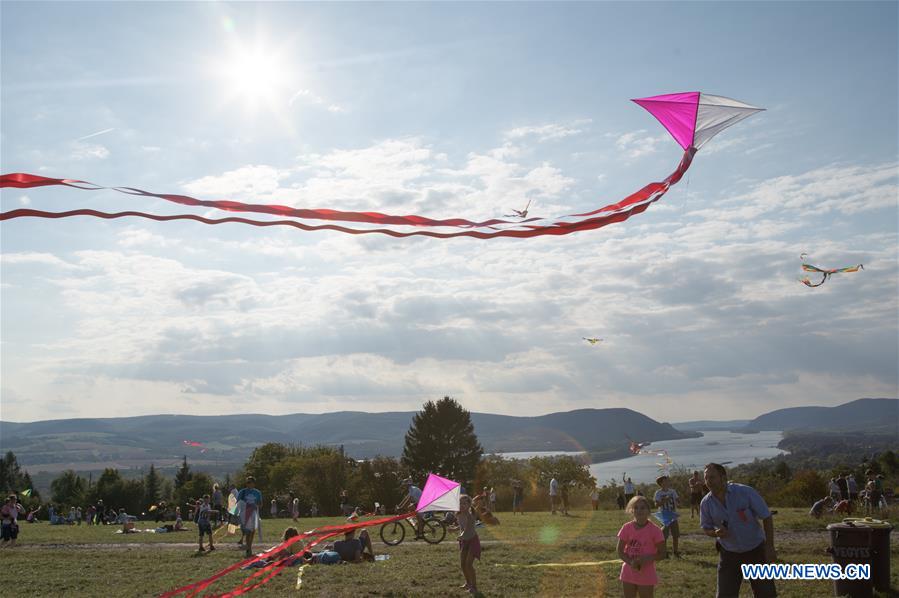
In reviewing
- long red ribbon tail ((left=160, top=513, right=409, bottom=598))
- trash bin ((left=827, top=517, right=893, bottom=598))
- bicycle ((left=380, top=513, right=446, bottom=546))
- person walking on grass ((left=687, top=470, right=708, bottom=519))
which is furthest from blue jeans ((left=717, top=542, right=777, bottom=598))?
person walking on grass ((left=687, top=470, right=708, bottom=519))

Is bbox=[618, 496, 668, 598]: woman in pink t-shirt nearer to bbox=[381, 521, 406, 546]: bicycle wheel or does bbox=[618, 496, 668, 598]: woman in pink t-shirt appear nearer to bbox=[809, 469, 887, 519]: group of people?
bbox=[381, 521, 406, 546]: bicycle wheel

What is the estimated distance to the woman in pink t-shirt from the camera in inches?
268

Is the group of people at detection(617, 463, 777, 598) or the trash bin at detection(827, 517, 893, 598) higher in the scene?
the group of people at detection(617, 463, 777, 598)

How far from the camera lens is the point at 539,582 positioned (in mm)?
11055

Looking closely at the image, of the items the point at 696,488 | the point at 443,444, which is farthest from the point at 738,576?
the point at 443,444

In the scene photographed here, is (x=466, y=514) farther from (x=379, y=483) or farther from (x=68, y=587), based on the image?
(x=379, y=483)

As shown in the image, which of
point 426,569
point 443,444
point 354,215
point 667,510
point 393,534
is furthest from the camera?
point 443,444

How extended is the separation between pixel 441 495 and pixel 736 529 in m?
6.76

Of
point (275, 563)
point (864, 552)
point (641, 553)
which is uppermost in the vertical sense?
point (641, 553)

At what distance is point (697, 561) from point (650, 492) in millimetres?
45750

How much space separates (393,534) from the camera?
17.5 meters

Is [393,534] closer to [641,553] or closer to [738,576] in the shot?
[641,553]

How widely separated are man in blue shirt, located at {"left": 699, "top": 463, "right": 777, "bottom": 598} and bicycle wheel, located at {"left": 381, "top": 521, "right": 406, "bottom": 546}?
11236 millimetres

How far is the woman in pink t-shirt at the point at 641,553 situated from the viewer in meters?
6.82
